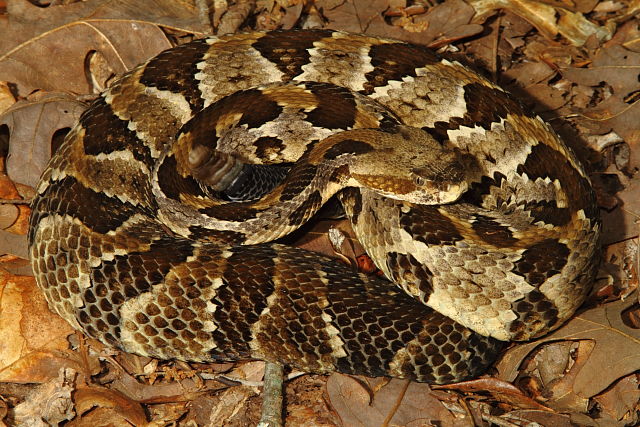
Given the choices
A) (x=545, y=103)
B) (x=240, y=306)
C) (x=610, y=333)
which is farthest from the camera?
(x=545, y=103)

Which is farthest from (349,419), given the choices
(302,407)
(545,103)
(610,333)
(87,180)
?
(545,103)

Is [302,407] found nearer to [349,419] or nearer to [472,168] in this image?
[349,419]

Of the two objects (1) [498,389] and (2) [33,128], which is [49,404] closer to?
(2) [33,128]

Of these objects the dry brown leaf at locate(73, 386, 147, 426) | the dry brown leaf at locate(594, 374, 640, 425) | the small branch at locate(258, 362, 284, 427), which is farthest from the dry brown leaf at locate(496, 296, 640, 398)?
the dry brown leaf at locate(73, 386, 147, 426)

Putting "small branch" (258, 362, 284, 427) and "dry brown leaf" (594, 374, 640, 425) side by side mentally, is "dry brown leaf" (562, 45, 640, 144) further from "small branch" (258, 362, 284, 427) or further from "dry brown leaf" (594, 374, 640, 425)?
"small branch" (258, 362, 284, 427)

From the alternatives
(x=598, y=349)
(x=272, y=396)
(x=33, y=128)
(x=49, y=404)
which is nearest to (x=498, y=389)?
(x=598, y=349)

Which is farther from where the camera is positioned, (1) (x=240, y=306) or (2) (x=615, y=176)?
(2) (x=615, y=176)
